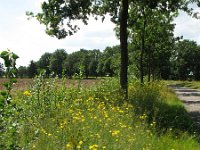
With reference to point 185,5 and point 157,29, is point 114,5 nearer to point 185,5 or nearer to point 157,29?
point 185,5

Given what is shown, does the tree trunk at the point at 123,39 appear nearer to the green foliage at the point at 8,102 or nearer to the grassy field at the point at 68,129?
the grassy field at the point at 68,129

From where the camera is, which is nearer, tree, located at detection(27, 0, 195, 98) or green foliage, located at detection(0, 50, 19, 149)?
green foliage, located at detection(0, 50, 19, 149)

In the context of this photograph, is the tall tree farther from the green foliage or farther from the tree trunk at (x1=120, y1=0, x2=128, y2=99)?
the green foliage

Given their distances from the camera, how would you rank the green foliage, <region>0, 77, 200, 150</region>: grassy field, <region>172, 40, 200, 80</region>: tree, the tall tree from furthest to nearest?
<region>172, 40, 200, 80</region>: tree, the tall tree, <region>0, 77, 200, 150</region>: grassy field, the green foliage

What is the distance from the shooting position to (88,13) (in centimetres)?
2053

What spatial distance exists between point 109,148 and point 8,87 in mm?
3108

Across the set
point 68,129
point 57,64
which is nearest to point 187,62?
point 57,64

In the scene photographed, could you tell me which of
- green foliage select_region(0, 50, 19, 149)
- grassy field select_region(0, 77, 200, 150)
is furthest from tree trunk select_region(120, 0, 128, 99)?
green foliage select_region(0, 50, 19, 149)

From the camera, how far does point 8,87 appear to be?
4668 millimetres

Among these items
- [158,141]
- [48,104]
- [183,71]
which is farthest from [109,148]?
[183,71]

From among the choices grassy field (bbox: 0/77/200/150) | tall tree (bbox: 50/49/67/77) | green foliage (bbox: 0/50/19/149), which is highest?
tall tree (bbox: 50/49/67/77)

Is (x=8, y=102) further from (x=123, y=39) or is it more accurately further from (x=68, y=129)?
(x=123, y=39)

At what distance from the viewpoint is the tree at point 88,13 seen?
1917 centimetres

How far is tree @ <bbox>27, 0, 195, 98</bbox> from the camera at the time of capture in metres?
19.2
